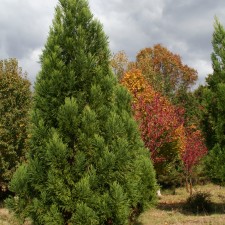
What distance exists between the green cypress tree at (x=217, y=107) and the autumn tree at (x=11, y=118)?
12833 millimetres

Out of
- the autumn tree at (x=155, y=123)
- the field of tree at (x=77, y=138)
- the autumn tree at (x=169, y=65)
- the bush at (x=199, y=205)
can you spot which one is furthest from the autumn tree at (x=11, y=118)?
the autumn tree at (x=169, y=65)

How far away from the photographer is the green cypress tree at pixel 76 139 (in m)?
6.26

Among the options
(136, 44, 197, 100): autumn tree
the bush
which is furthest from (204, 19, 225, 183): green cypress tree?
(136, 44, 197, 100): autumn tree

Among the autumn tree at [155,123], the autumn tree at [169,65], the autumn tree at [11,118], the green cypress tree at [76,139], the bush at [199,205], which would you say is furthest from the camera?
the autumn tree at [169,65]

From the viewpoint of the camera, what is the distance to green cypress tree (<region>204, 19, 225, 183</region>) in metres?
13.7

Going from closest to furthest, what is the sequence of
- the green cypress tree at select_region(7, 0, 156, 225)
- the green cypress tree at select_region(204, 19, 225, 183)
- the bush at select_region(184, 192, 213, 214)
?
1. the green cypress tree at select_region(7, 0, 156, 225)
2. the green cypress tree at select_region(204, 19, 225, 183)
3. the bush at select_region(184, 192, 213, 214)

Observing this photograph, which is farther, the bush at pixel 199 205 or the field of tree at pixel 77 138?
the bush at pixel 199 205

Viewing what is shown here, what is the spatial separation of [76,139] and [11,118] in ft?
54.7

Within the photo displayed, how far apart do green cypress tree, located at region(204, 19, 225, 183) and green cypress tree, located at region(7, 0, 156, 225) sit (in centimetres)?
754

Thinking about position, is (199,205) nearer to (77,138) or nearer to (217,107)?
(217,107)

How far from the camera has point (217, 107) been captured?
46.2 feet

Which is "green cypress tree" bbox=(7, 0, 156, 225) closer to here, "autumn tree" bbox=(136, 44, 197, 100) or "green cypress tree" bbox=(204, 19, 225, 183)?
"green cypress tree" bbox=(204, 19, 225, 183)

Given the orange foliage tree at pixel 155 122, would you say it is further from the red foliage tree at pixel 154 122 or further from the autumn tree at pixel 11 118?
the autumn tree at pixel 11 118

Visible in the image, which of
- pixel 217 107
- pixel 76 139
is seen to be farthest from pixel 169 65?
pixel 76 139
